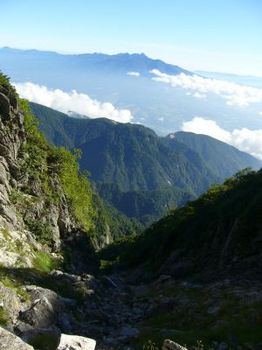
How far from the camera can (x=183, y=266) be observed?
150 ft

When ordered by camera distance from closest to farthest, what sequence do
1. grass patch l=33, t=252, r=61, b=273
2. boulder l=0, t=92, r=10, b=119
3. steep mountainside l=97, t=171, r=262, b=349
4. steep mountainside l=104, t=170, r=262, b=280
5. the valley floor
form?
1. the valley floor
2. steep mountainside l=97, t=171, r=262, b=349
3. steep mountainside l=104, t=170, r=262, b=280
4. grass patch l=33, t=252, r=61, b=273
5. boulder l=0, t=92, r=10, b=119

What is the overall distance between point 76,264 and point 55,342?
35428mm

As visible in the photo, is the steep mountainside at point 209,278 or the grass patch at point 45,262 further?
the grass patch at point 45,262

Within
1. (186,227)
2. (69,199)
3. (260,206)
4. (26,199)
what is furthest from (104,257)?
(260,206)

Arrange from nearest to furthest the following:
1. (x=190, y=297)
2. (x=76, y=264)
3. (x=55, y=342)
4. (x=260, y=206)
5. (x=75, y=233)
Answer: (x=55, y=342), (x=190, y=297), (x=260, y=206), (x=76, y=264), (x=75, y=233)

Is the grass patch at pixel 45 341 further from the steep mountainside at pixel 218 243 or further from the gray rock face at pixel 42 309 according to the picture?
the steep mountainside at pixel 218 243

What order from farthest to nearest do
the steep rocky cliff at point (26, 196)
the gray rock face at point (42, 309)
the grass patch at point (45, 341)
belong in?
1. the steep rocky cliff at point (26, 196)
2. the gray rock face at point (42, 309)
3. the grass patch at point (45, 341)

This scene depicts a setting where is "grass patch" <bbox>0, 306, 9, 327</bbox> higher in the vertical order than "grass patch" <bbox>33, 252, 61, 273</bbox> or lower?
higher

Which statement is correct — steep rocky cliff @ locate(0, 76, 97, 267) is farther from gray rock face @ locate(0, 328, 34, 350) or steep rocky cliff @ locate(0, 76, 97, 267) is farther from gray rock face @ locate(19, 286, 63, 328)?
gray rock face @ locate(0, 328, 34, 350)

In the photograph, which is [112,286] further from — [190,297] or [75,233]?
A: [75,233]

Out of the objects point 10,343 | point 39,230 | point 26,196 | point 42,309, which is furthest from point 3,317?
point 26,196

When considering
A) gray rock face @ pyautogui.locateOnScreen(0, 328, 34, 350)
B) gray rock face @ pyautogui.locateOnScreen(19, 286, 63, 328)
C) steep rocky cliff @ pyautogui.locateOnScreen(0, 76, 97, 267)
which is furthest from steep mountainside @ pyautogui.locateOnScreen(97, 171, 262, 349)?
steep rocky cliff @ pyautogui.locateOnScreen(0, 76, 97, 267)

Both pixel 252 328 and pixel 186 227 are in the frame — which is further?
pixel 186 227

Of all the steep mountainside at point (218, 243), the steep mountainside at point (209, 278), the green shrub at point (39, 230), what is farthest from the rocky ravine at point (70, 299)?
the steep mountainside at point (218, 243)
